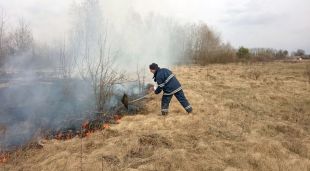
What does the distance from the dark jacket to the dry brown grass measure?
0.68m

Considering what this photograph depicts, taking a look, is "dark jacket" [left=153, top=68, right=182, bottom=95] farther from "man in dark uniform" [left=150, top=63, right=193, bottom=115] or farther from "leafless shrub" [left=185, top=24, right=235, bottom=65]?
"leafless shrub" [left=185, top=24, right=235, bottom=65]

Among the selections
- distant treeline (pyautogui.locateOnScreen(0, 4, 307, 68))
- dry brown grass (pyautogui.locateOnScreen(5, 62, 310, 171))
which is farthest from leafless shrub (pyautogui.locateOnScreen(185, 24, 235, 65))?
dry brown grass (pyautogui.locateOnScreen(5, 62, 310, 171))

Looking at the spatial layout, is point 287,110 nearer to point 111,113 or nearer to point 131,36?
point 111,113

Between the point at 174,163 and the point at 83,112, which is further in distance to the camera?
the point at 83,112

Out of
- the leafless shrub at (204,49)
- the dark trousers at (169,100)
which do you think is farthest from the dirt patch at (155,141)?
the leafless shrub at (204,49)

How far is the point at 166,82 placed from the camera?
27.9 feet

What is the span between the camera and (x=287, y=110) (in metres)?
9.42

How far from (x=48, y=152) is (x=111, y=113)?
2952mm

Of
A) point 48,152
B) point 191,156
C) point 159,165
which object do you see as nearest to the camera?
point 159,165

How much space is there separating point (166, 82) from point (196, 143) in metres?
2.52

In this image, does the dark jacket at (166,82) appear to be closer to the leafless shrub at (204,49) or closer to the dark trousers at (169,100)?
the dark trousers at (169,100)

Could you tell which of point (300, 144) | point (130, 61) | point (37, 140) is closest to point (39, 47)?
point (130, 61)

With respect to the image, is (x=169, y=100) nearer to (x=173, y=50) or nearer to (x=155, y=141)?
(x=155, y=141)

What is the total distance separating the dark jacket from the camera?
8.51m
